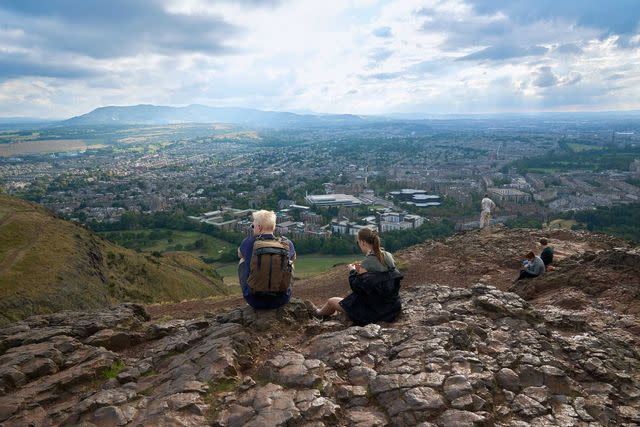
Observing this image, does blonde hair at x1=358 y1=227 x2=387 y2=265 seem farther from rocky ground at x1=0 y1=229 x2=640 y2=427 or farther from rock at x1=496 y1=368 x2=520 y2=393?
rock at x1=496 y1=368 x2=520 y2=393

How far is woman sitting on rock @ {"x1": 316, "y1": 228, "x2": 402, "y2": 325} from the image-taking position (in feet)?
27.2

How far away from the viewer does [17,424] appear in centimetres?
618

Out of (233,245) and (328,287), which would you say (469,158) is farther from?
(328,287)

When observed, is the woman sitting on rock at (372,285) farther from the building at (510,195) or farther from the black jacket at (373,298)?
the building at (510,195)

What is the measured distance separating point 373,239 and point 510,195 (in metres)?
84.9

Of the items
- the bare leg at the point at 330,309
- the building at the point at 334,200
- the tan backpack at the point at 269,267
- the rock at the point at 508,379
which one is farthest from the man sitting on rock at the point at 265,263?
the building at the point at 334,200

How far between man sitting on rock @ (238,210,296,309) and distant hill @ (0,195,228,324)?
1624 cm

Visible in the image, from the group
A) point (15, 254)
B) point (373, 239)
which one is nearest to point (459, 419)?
point (373, 239)

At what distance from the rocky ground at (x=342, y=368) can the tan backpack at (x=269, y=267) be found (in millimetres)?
833

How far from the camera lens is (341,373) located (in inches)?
270

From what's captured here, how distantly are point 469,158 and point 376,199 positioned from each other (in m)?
77.7

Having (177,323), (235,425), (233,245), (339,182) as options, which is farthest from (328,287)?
(339,182)

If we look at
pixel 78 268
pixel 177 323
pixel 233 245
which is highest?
pixel 177 323

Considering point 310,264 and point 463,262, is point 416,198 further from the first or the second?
point 463,262
